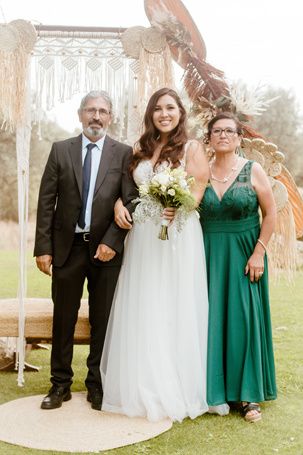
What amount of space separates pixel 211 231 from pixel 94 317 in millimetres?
996

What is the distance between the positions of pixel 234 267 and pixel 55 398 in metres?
1.51

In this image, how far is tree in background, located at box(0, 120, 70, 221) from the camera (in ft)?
58.0

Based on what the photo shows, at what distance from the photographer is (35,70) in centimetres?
476

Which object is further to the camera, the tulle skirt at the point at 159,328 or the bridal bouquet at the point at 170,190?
the tulle skirt at the point at 159,328

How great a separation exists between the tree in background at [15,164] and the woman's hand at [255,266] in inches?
553

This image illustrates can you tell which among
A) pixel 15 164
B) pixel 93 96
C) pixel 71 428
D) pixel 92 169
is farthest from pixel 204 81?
pixel 15 164

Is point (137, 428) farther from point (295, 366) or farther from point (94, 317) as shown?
point (295, 366)

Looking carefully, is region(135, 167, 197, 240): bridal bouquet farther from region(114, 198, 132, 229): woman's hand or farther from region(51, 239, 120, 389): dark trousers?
region(51, 239, 120, 389): dark trousers

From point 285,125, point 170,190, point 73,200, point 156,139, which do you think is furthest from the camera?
point 285,125

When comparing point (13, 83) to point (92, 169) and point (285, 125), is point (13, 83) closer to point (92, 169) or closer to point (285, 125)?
point (92, 169)

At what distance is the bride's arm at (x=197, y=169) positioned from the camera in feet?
13.4

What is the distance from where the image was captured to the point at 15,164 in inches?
697

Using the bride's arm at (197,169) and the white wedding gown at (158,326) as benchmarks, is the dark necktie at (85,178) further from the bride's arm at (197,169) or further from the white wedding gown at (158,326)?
the bride's arm at (197,169)

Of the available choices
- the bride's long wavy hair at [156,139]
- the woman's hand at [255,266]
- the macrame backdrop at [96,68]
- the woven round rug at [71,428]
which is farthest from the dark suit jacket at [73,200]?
the woven round rug at [71,428]
